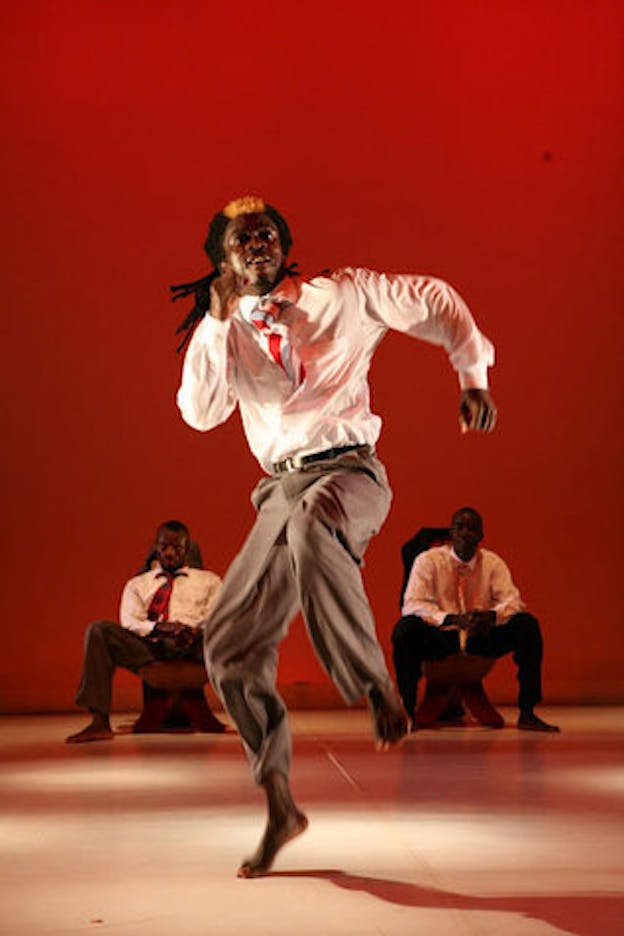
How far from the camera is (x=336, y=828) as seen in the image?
4.54 meters

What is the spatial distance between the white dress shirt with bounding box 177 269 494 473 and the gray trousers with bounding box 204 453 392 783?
3.6 inches

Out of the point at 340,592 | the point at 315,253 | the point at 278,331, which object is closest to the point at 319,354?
the point at 278,331

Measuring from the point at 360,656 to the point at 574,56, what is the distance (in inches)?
250

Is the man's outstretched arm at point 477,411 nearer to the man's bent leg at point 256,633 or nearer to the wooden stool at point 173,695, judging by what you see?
the man's bent leg at point 256,633

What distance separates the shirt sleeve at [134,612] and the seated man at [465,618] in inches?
46.2

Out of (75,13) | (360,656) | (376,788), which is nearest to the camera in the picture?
(360,656)

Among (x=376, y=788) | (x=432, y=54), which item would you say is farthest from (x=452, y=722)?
(x=432, y=54)

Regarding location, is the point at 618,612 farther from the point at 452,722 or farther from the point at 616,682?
the point at 452,722

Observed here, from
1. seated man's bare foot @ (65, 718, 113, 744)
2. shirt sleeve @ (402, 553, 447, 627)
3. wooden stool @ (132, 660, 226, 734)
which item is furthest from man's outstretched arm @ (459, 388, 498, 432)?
wooden stool @ (132, 660, 226, 734)

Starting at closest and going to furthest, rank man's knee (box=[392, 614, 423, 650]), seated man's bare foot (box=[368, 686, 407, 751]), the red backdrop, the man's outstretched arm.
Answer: seated man's bare foot (box=[368, 686, 407, 751]), the man's outstretched arm, man's knee (box=[392, 614, 423, 650]), the red backdrop

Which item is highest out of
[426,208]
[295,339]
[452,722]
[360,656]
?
[426,208]

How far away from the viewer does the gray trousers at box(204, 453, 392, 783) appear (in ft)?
11.6

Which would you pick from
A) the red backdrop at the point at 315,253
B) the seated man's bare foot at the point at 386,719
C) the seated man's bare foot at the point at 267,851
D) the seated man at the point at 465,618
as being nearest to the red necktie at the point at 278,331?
the seated man's bare foot at the point at 386,719

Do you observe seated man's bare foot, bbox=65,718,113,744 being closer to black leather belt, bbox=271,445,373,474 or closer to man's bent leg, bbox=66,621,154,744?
man's bent leg, bbox=66,621,154,744
